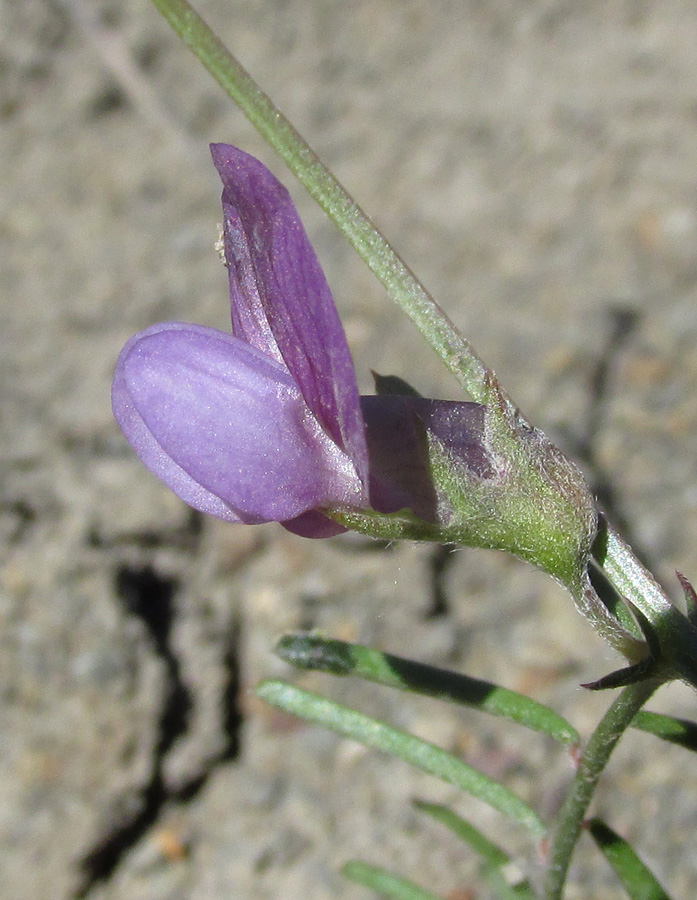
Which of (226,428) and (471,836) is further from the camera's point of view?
(471,836)

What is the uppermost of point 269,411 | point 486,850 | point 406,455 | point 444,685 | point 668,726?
point 269,411

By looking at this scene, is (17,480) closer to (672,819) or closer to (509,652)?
(509,652)

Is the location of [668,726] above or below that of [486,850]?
above

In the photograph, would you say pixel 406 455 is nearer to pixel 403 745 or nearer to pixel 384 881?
pixel 403 745

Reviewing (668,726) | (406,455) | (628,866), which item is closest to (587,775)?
(668,726)

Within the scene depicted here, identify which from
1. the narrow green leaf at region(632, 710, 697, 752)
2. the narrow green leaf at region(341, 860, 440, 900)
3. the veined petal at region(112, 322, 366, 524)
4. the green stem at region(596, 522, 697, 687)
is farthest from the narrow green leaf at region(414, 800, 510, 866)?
the veined petal at region(112, 322, 366, 524)

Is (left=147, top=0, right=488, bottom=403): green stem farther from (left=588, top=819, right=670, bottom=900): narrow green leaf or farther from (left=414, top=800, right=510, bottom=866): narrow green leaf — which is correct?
(left=414, top=800, right=510, bottom=866): narrow green leaf

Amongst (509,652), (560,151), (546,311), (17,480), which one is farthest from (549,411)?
(17,480)
